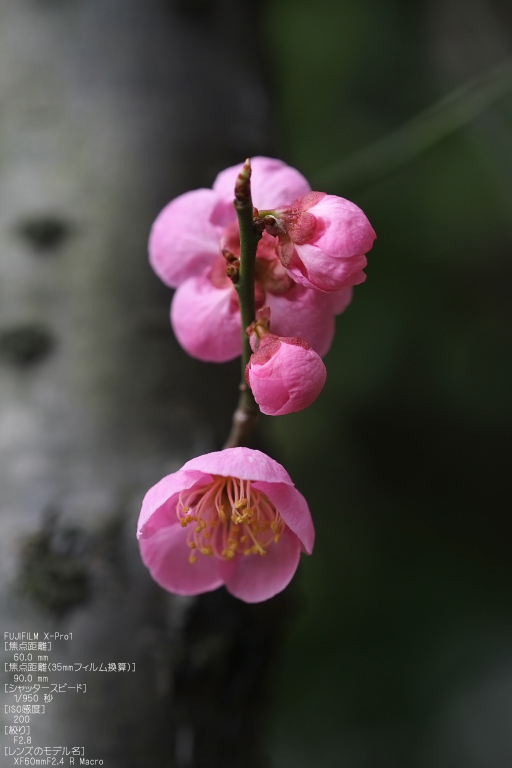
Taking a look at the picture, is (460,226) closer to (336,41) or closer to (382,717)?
(336,41)

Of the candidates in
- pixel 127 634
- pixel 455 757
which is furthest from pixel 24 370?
pixel 455 757

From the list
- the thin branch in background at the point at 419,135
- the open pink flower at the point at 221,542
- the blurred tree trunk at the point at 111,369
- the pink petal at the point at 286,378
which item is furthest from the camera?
the thin branch in background at the point at 419,135

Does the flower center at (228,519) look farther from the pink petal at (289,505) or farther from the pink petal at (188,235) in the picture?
the pink petal at (188,235)

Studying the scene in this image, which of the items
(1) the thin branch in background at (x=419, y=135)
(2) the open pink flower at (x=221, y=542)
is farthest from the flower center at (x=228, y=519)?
(1) the thin branch in background at (x=419, y=135)

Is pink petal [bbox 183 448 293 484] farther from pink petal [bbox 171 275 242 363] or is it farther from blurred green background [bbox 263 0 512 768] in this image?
blurred green background [bbox 263 0 512 768]

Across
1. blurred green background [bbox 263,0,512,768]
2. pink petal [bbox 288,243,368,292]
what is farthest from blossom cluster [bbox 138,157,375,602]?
blurred green background [bbox 263,0,512,768]

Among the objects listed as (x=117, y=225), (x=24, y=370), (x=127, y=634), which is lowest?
(x=127, y=634)
